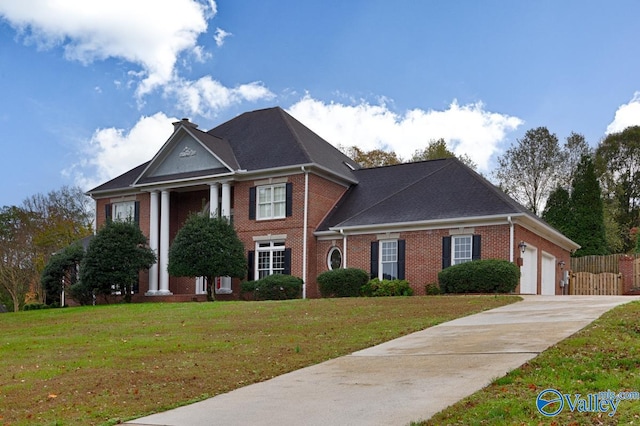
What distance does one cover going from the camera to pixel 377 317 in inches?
706

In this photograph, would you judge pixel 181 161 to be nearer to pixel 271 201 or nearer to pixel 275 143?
pixel 275 143

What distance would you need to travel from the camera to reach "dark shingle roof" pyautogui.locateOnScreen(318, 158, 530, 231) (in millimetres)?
27078

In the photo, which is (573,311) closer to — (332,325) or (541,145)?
(332,325)

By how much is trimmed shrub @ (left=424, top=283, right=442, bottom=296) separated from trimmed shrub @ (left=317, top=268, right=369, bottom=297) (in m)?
2.42

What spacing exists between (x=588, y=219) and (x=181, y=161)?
23.7 meters

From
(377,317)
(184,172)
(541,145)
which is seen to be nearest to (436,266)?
(377,317)

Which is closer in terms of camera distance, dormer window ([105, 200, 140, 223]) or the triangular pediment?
the triangular pediment

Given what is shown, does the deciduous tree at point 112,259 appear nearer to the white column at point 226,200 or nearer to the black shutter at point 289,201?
the white column at point 226,200

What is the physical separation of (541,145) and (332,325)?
1696 inches

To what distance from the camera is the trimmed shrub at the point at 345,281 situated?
90.9 ft

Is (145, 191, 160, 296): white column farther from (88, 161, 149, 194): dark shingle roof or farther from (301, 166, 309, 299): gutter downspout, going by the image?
(301, 166, 309, 299): gutter downspout

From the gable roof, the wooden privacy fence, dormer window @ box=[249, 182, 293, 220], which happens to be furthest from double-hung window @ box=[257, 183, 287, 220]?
the wooden privacy fence

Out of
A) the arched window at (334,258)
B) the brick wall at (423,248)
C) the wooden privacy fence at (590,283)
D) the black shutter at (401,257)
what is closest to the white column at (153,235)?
the brick wall at (423,248)

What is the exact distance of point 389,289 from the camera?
27125mm
